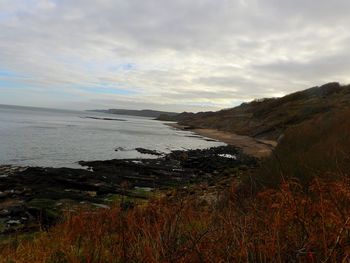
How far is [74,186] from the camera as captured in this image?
1955cm

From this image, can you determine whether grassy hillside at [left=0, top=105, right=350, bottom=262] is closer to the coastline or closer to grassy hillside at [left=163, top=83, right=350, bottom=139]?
the coastline

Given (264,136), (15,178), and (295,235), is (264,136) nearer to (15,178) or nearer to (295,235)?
(15,178)

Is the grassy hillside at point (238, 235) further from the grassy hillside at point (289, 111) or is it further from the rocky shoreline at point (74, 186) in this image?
the grassy hillside at point (289, 111)

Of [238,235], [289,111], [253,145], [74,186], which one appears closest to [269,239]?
[238,235]

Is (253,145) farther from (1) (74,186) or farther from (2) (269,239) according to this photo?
(2) (269,239)

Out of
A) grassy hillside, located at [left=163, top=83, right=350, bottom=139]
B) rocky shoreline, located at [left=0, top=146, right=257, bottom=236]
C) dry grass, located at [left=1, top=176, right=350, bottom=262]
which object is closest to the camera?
dry grass, located at [left=1, top=176, right=350, bottom=262]

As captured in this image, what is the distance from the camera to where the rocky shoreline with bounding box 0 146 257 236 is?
12930 millimetres

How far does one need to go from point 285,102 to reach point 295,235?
73.2 m

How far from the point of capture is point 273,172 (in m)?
9.48

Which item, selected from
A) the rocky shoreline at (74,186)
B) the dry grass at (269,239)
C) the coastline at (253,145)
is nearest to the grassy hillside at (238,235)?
the dry grass at (269,239)

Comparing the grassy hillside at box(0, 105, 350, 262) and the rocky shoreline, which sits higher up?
the grassy hillside at box(0, 105, 350, 262)

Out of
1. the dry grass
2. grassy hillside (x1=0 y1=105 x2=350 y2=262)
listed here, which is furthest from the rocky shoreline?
the dry grass

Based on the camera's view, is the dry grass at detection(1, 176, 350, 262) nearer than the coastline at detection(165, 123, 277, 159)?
Yes

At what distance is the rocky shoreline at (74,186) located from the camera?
12930 millimetres
